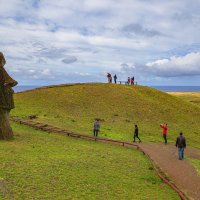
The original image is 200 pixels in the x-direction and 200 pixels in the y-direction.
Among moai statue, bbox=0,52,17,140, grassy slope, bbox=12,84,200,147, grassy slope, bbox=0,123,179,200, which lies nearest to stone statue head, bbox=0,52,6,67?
moai statue, bbox=0,52,17,140

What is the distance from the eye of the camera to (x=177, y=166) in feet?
88.5

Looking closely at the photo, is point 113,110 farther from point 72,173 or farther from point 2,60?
point 72,173

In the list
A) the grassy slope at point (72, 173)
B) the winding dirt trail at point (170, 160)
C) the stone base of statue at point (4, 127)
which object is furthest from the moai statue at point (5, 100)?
the winding dirt trail at point (170, 160)

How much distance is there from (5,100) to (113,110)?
25536 mm

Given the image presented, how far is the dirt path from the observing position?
71.1ft

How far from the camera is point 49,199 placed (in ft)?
54.9

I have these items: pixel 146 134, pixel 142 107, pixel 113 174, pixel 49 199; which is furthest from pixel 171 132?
pixel 49 199

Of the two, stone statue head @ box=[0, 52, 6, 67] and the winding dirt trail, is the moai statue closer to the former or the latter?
stone statue head @ box=[0, 52, 6, 67]

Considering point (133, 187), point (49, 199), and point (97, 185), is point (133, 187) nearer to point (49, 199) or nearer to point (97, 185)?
point (97, 185)

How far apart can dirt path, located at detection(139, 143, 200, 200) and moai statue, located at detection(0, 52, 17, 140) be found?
12.4m

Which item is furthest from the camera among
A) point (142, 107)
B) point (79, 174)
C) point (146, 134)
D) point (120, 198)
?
point (142, 107)

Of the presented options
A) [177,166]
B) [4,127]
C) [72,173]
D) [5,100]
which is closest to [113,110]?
[5,100]

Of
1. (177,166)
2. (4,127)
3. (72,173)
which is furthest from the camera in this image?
(4,127)

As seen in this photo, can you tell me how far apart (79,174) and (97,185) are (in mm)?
1941
